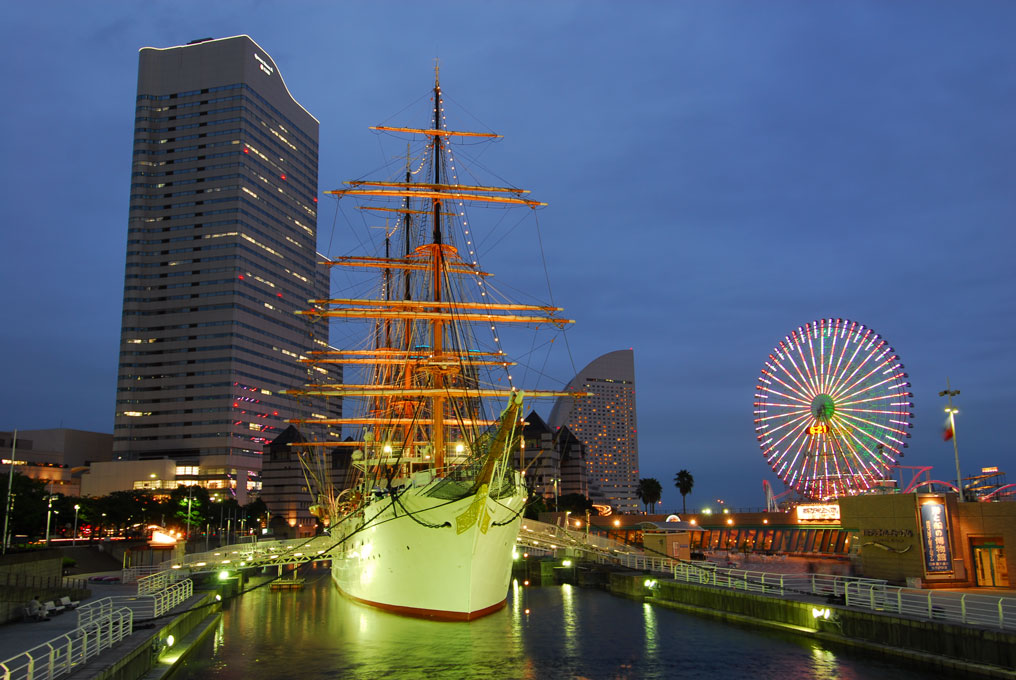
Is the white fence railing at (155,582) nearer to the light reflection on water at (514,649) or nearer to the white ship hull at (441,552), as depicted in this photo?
the light reflection on water at (514,649)

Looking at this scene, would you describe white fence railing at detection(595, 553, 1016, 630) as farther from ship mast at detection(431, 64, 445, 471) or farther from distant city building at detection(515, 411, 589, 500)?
distant city building at detection(515, 411, 589, 500)

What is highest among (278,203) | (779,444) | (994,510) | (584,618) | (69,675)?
(278,203)

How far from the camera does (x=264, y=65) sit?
161 meters

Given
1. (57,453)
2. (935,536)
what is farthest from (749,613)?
(57,453)

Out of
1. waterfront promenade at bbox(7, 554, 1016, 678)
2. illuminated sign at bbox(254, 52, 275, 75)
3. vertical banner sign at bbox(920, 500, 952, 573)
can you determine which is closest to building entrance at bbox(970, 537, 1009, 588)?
vertical banner sign at bbox(920, 500, 952, 573)

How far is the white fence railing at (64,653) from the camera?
50.9 ft

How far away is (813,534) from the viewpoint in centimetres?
6344

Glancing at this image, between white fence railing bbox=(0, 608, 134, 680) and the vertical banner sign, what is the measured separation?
31.1 metres

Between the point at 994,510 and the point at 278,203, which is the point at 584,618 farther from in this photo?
the point at 278,203

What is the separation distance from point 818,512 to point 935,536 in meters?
26.8

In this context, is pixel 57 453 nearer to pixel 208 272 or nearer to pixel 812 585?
pixel 208 272

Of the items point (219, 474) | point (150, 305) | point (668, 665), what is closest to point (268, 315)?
point (150, 305)

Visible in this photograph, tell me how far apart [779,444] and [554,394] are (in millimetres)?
22798

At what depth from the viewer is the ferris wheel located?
174ft
